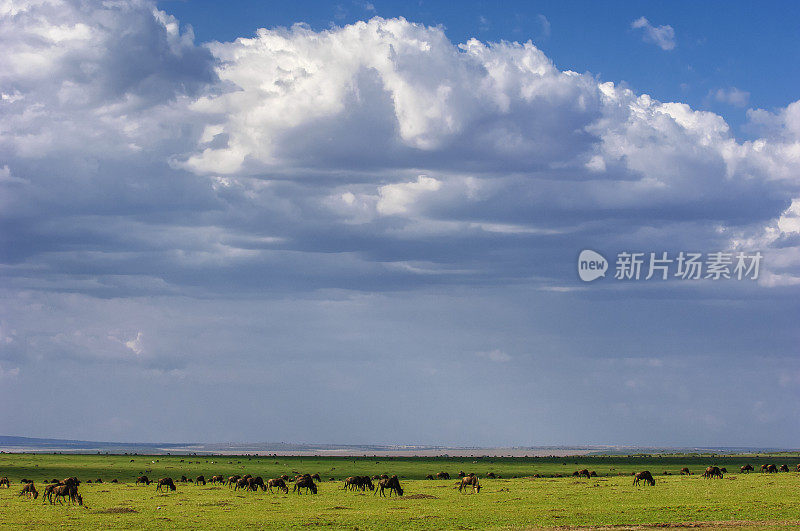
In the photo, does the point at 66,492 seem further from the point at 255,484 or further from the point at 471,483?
the point at 471,483

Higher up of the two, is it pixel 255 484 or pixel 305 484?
pixel 305 484

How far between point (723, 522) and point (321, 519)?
21.9 metres

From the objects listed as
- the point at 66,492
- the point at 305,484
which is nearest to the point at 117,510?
the point at 66,492

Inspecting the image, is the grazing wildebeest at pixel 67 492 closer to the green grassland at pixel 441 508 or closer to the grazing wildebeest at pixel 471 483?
the green grassland at pixel 441 508

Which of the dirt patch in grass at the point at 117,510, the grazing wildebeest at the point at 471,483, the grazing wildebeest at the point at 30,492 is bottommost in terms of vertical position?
A: the grazing wildebeest at the point at 30,492

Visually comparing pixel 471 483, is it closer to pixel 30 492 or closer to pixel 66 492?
pixel 66 492

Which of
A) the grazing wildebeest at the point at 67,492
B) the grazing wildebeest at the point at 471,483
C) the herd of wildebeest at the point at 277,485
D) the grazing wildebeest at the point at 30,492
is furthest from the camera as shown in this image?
the grazing wildebeest at the point at 471,483

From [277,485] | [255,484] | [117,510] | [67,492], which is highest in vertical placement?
[67,492]

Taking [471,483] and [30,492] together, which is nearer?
[30,492]

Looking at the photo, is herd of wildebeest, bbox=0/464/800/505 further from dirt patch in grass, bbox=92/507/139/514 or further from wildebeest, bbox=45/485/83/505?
dirt patch in grass, bbox=92/507/139/514

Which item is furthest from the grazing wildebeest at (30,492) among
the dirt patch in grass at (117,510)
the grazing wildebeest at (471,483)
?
the grazing wildebeest at (471,483)

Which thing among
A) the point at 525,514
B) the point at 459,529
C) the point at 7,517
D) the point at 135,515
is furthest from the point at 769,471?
the point at 7,517

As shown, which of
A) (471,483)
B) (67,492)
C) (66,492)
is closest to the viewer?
(66,492)

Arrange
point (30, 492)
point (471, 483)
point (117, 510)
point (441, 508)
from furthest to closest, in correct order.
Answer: point (471, 483) < point (30, 492) < point (441, 508) < point (117, 510)
